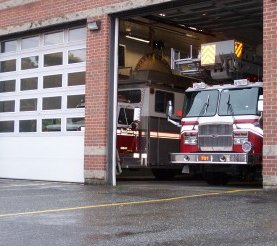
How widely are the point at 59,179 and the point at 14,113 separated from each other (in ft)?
9.17

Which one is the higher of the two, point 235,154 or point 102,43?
point 102,43

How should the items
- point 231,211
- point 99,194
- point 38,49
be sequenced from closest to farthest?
point 231,211 → point 99,194 → point 38,49

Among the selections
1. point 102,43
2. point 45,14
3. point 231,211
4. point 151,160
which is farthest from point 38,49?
point 231,211

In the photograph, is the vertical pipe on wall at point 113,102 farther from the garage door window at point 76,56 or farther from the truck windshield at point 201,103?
the truck windshield at point 201,103

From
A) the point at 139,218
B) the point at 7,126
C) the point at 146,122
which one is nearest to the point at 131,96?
the point at 146,122

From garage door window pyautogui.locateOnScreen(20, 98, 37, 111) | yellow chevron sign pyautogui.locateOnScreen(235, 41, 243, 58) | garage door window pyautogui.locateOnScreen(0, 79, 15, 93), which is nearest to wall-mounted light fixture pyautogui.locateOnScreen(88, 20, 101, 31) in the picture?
garage door window pyautogui.locateOnScreen(20, 98, 37, 111)

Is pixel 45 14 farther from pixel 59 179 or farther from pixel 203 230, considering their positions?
pixel 203 230

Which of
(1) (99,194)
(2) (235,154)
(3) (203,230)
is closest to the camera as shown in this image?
(3) (203,230)

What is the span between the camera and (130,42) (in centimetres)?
1844

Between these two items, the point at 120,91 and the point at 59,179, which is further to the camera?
the point at 120,91

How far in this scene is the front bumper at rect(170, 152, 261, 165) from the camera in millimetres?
12312

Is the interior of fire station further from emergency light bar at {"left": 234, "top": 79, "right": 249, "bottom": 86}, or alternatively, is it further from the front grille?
the front grille

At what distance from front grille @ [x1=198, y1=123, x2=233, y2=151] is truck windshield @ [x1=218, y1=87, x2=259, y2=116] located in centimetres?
38

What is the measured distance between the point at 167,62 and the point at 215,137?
5.87 metres
